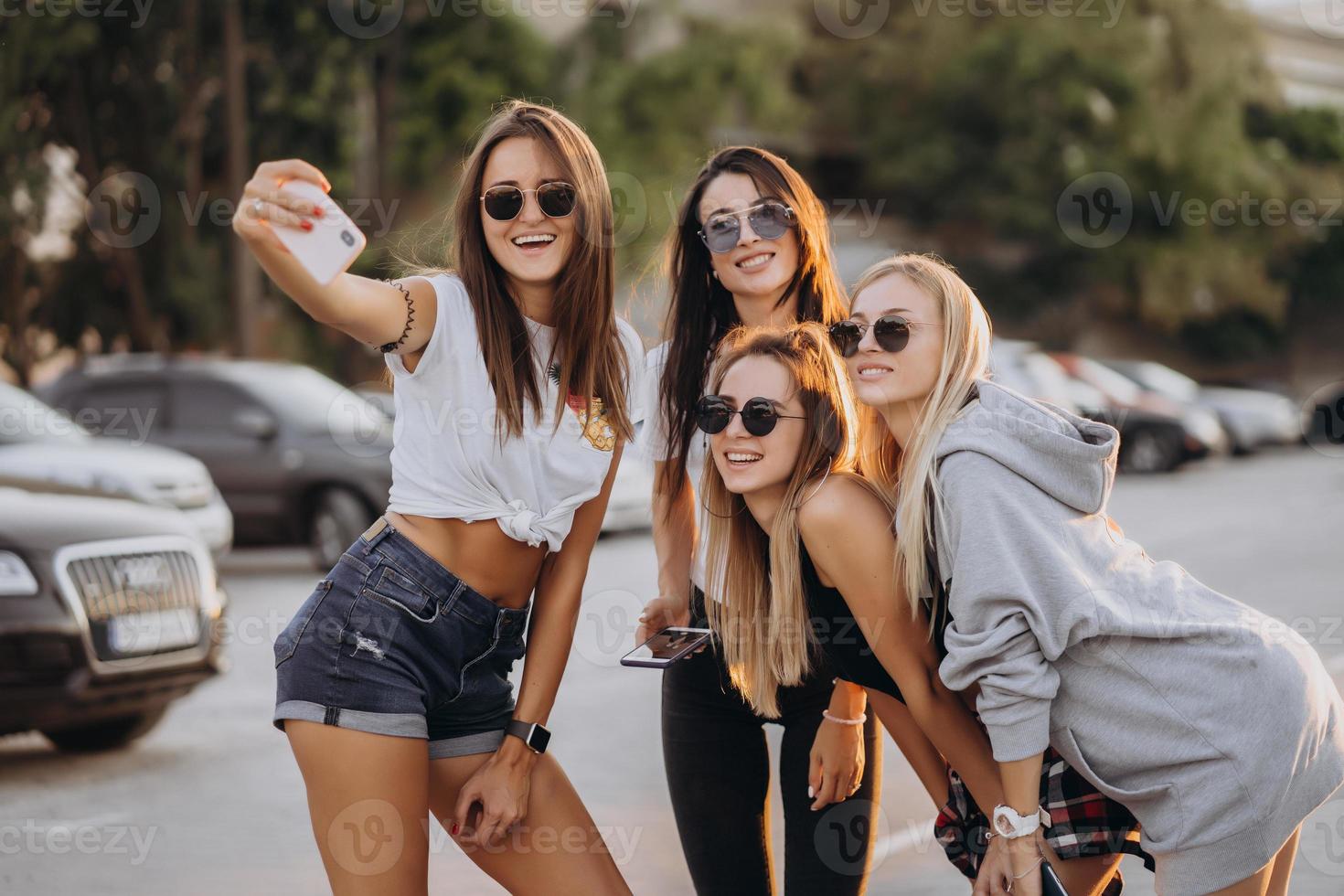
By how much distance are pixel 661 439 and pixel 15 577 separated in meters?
3.30

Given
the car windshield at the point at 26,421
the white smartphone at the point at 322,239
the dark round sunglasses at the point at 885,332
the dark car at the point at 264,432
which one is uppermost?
Result: the white smartphone at the point at 322,239

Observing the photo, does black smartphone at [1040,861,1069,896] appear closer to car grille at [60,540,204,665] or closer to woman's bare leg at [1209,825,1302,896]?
woman's bare leg at [1209,825,1302,896]

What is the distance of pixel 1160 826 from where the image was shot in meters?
2.44

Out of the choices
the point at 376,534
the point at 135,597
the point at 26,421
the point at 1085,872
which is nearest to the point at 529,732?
the point at 376,534

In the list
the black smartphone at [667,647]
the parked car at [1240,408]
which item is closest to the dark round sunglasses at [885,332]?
the black smartphone at [667,647]

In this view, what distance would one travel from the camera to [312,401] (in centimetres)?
1244

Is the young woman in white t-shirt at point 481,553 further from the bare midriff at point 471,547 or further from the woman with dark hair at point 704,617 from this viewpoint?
the woman with dark hair at point 704,617

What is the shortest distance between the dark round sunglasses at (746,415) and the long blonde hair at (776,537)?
0.06 meters

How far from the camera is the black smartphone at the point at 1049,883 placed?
2420 millimetres

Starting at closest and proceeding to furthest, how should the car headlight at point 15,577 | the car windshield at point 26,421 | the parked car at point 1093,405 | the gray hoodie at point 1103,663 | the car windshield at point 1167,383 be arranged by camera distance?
the gray hoodie at point 1103,663, the car headlight at point 15,577, the car windshield at point 26,421, the parked car at point 1093,405, the car windshield at point 1167,383

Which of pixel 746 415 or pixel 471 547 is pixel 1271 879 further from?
pixel 471 547

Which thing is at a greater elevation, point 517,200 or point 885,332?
point 517,200

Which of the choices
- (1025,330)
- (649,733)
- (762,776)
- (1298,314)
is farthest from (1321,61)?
(762,776)

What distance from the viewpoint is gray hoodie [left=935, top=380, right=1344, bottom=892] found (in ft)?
7.70
